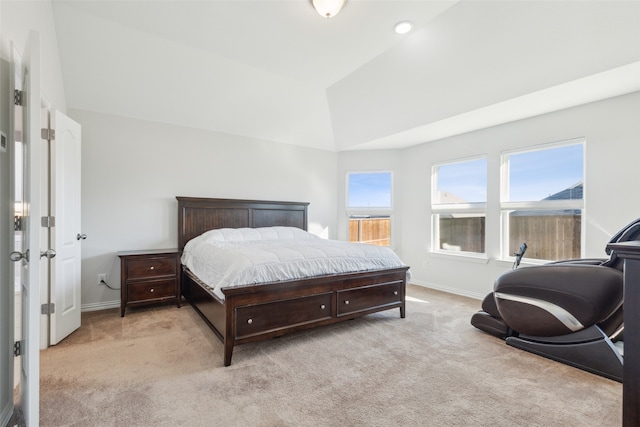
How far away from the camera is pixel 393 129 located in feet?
14.1

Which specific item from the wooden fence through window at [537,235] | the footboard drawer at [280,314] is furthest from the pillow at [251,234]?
the wooden fence through window at [537,235]

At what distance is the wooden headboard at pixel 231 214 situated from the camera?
13.3 ft

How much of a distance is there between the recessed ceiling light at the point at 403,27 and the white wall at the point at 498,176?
6.86ft

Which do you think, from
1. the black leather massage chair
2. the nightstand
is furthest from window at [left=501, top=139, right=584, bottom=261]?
the nightstand

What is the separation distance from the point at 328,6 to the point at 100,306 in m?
4.15

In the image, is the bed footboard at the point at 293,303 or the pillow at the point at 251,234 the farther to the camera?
the pillow at the point at 251,234

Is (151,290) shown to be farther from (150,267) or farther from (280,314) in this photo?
(280,314)

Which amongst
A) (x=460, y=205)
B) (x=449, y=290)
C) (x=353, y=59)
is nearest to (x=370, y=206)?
(x=460, y=205)

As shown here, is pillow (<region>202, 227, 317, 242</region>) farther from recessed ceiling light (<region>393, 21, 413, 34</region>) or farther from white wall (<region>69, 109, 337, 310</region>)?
recessed ceiling light (<region>393, 21, 413, 34</region>)

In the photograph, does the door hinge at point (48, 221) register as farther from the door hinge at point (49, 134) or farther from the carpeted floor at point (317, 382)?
the carpeted floor at point (317, 382)

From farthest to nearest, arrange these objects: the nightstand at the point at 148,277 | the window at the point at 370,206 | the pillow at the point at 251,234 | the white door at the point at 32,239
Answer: the window at the point at 370,206 < the pillow at the point at 251,234 < the nightstand at the point at 148,277 < the white door at the point at 32,239

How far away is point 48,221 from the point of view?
2.51 m

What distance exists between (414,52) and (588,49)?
4.70 feet

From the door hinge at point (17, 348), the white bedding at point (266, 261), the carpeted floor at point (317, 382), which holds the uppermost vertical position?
the white bedding at point (266, 261)
